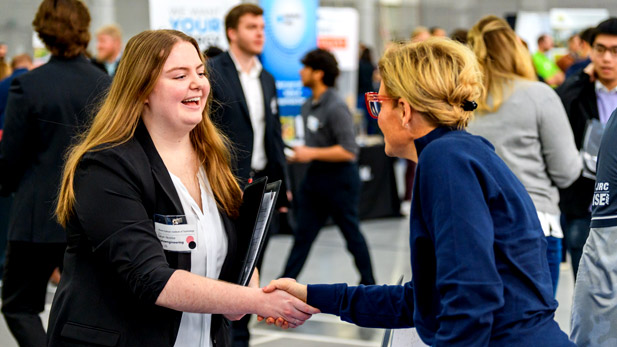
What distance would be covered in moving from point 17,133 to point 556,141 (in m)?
2.27

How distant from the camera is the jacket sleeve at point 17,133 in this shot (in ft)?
10.4

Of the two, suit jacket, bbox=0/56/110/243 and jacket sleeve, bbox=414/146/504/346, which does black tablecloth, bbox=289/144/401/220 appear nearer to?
suit jacket, bbox=0/56/110/243

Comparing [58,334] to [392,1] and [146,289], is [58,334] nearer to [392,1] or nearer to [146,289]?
[146,289]

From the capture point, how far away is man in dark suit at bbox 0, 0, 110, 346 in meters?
3.20

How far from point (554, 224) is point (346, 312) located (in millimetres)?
1690

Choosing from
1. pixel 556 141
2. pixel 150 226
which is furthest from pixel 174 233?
pixel 556 141

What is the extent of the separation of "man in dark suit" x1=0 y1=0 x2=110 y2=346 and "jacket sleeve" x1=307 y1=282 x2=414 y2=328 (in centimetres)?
168

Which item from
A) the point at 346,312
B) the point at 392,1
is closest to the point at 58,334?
the point at 346,312

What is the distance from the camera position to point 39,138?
10.7ft

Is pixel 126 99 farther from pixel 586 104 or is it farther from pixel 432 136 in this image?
pixel 586 104

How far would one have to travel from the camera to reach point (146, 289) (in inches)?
69.2

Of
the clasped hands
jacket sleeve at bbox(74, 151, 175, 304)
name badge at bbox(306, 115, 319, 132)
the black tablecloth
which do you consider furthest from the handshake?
the black tablecloth

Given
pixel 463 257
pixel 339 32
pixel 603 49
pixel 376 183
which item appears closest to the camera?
pixel 463 257

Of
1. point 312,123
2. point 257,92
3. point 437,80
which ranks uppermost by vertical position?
point 437,80
